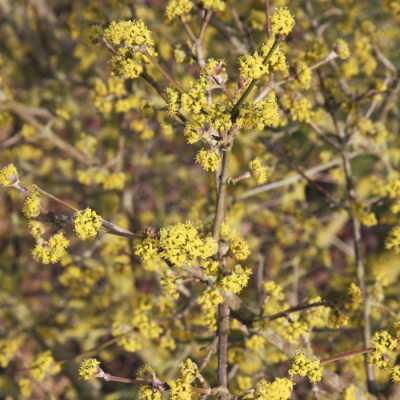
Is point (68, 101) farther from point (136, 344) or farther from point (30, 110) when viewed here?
point (136, 344)

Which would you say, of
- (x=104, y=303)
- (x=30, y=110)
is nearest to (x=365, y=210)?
(x=104, y=303)

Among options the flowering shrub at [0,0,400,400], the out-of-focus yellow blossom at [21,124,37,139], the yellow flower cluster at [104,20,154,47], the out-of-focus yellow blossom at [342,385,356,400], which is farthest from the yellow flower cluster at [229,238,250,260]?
the out-of-focus yellow blossom at [21,124,37,139]

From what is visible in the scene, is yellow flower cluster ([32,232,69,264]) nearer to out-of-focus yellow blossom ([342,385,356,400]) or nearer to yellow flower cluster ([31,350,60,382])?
yellow flower cluster ([31,350,60,382])

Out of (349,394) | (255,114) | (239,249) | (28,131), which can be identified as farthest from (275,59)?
(28,131)

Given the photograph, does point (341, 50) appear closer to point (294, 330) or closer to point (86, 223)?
point (294, 330)

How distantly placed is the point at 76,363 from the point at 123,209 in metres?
2.38

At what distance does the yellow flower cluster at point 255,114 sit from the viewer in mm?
2049

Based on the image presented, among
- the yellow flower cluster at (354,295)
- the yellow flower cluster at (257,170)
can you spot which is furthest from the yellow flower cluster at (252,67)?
the yellow flower cluster at (354,295)

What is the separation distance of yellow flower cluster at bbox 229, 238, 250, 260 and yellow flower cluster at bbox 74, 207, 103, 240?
0.75 metres

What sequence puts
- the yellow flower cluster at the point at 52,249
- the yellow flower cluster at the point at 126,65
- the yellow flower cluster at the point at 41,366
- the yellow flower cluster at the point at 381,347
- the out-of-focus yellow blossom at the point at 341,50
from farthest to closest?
1. the yellow flower cluster at the point at 41,366
2. the out-of-focus yellow blossom at the point at 341,50
3. the yellow flower cluster at the point at 126,65
4. the yellow flower cluster at the point at 52,249
5. the yellow flower cluster at the point at 381,347

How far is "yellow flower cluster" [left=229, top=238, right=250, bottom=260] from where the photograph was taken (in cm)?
234

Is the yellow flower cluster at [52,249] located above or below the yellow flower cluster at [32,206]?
below

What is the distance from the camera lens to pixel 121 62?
2.48 metres

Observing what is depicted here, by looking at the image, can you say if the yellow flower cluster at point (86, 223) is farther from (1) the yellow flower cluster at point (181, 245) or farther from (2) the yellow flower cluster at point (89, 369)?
(2) the yellow flower cluster at point (89, 369)
